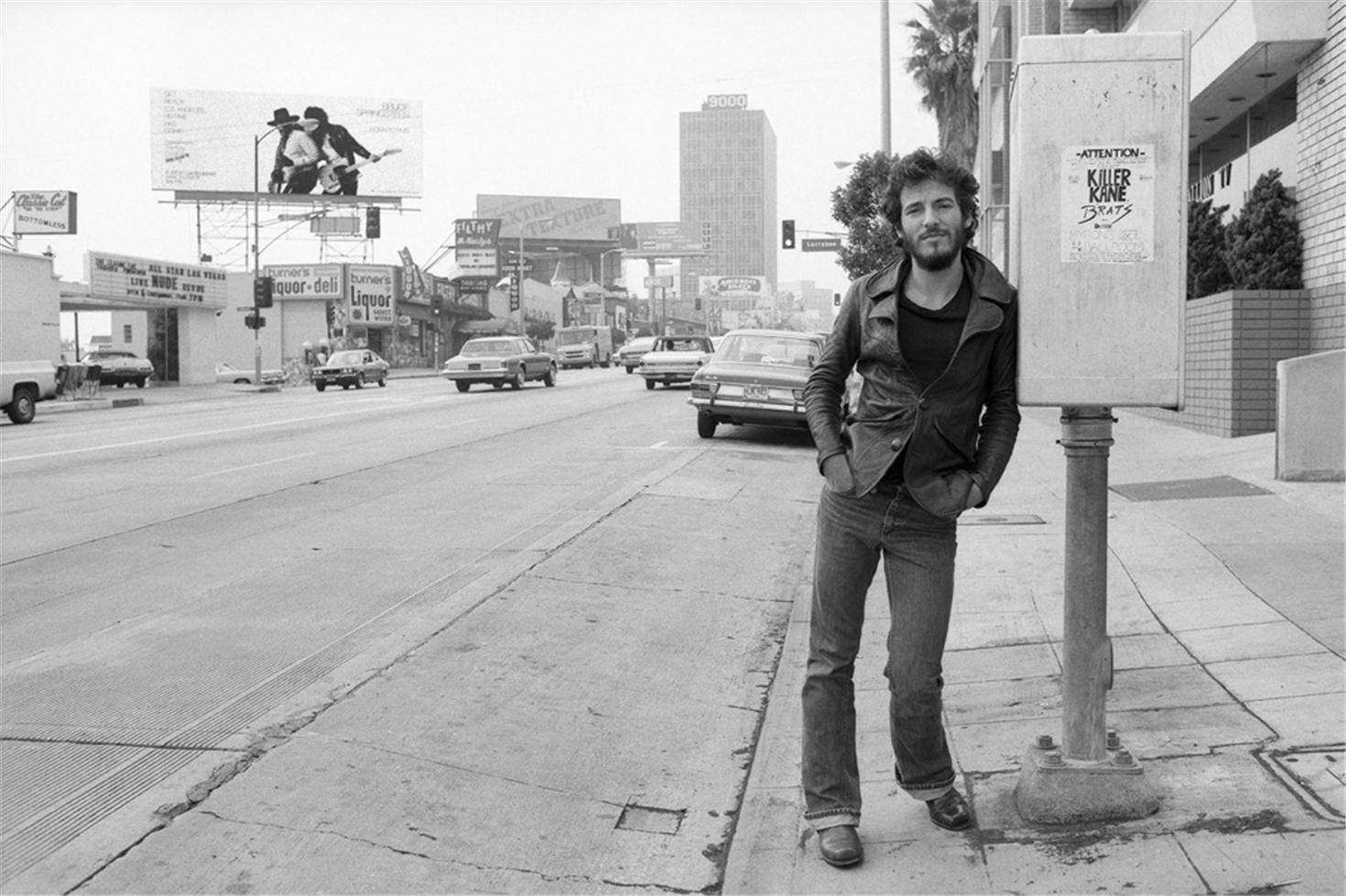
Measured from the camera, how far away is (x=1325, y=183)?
13625 millimetres

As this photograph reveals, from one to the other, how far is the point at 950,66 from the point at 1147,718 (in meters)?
39.5

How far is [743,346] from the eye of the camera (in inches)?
719

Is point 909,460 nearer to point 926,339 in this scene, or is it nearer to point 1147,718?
point 926,339

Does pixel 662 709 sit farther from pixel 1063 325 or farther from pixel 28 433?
pixel 28 433

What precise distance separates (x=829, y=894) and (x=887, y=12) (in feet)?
Result: 104

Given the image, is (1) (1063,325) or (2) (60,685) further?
(2) (60,685)

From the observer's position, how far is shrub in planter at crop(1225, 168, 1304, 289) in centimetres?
1430

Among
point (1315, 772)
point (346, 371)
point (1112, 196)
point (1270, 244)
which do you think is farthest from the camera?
point (346, 371)

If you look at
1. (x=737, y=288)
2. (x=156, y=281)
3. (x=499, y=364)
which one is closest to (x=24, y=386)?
(x=499, y=364)

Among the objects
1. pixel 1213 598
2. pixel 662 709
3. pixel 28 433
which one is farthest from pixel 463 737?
pixel 28 433

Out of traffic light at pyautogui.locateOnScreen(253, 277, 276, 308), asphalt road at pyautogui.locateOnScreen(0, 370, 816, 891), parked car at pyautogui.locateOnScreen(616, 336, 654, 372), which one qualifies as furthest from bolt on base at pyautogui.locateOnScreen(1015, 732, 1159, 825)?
parked car at pyautogui.locateOnScreen(616, 336, 654, 372)

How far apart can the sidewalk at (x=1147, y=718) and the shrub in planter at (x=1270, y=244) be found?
5.35 m

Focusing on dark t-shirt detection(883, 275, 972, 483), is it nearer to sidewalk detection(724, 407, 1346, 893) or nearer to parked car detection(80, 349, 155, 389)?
sidewalk detection(724, 407, 1346, 893)

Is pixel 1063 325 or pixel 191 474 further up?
pixel 1063 325
